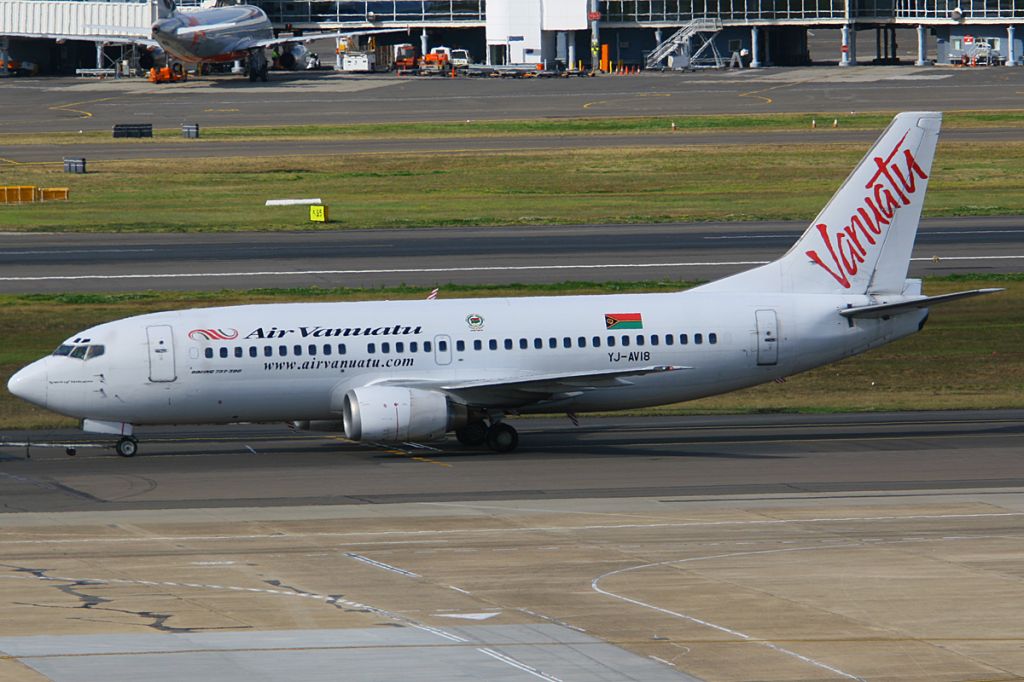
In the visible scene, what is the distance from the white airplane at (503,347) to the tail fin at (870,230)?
4 cm

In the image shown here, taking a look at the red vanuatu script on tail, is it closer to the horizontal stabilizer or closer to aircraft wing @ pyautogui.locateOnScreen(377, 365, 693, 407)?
the horizontal stabilizer

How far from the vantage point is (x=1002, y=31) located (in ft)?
562

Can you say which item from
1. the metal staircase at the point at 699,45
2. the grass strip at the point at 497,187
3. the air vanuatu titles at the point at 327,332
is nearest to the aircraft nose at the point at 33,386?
the air vanuatu titles at the point at 327,332

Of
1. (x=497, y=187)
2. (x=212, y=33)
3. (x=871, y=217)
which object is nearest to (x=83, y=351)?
(x=871, y=217)

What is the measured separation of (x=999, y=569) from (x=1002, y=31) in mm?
155822

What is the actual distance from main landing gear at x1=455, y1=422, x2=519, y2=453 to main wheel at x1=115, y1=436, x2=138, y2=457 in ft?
26.6

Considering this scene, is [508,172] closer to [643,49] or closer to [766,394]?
[766,394]

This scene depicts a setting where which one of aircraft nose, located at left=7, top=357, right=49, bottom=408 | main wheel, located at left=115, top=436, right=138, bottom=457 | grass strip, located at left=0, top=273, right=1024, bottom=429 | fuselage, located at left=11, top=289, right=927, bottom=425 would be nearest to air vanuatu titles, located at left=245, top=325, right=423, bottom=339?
fuselage, located at left=11, top=289, right=927, bottom=425

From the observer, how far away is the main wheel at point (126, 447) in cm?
3934

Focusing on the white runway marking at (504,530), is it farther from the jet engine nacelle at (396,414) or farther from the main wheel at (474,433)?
the main wheel at (474,433)

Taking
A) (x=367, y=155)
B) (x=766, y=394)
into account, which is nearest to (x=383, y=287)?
(x=766, y=394)

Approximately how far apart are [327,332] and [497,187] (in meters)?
53.2

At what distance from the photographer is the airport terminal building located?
16862 centimetres

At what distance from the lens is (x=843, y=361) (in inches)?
1955
